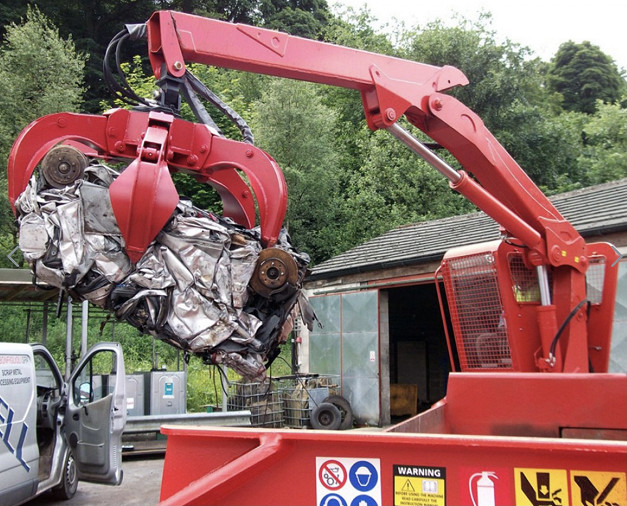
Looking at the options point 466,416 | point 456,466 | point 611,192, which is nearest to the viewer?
point 456,466

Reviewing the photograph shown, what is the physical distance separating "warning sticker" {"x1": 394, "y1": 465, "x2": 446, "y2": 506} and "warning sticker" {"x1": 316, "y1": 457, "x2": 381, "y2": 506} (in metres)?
0.08

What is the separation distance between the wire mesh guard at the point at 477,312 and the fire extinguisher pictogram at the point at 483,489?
120 inches

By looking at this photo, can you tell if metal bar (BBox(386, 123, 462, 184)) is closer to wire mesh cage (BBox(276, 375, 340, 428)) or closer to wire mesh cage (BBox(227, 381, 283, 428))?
wire mesh cage (BBox(227, 381, 283, 428))

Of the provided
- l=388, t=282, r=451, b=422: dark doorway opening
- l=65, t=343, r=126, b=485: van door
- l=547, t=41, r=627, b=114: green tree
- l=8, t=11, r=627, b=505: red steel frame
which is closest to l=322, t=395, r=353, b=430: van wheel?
l=388, t=282, r=451, b=422: dark doorway opening

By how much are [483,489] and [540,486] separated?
0.21 m

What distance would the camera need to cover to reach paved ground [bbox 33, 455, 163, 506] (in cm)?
877

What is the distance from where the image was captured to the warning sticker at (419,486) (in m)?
2.47

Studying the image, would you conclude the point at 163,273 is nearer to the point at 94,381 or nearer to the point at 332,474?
the point at 332,474

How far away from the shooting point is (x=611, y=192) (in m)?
13.0

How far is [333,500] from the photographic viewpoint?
2584mm

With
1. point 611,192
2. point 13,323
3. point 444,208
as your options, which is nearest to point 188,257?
point 611,192

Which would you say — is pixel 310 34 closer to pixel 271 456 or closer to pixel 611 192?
pixel 611 192

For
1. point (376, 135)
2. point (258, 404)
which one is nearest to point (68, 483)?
point (258, 404)

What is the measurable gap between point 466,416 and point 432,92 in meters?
2.85
